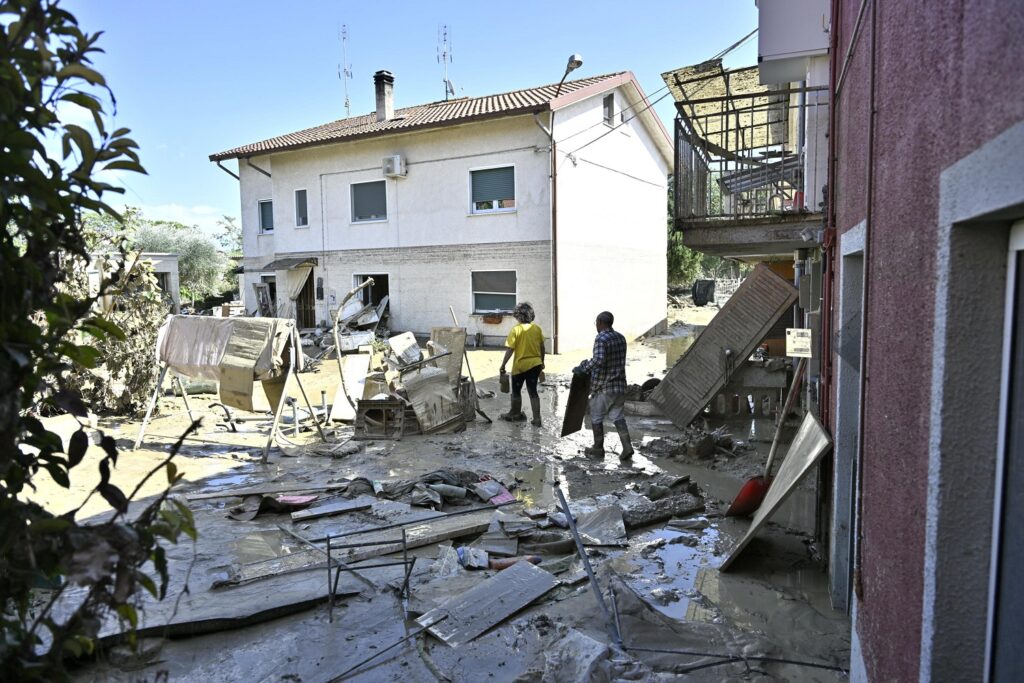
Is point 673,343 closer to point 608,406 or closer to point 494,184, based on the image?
point 494,184

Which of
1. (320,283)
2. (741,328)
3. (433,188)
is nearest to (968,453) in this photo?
(741,328)

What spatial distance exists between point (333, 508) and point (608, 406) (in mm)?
3476

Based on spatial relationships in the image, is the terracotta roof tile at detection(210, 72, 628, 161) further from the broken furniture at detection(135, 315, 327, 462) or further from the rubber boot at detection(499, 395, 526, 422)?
the broken furniture at detection(135, 315, 327, 462)

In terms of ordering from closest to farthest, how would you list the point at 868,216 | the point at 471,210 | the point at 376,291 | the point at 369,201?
1. the point at 868,216
2. the point at 471,210
3. the point at 369,201
4. the point at 376,291

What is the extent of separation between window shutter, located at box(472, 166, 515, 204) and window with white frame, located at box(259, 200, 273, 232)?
9.10m

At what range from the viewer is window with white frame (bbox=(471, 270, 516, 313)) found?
739 inches

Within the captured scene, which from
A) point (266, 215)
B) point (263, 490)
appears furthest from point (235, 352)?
point (266, 215)

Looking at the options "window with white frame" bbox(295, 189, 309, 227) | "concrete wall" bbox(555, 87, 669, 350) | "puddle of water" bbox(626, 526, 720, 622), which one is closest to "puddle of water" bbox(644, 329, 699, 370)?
"concrete wall" bbox(555, 87, 669, 350)

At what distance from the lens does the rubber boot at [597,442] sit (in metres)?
8.39

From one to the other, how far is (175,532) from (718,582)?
13.8 feet

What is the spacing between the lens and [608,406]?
27.2 ft

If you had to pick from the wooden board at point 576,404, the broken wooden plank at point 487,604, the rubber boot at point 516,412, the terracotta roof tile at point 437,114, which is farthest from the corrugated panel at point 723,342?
the terracotta roof tile at point 437,114

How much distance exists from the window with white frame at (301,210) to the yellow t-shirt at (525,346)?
14.6 metres

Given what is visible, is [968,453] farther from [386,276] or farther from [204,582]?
[386,276]
